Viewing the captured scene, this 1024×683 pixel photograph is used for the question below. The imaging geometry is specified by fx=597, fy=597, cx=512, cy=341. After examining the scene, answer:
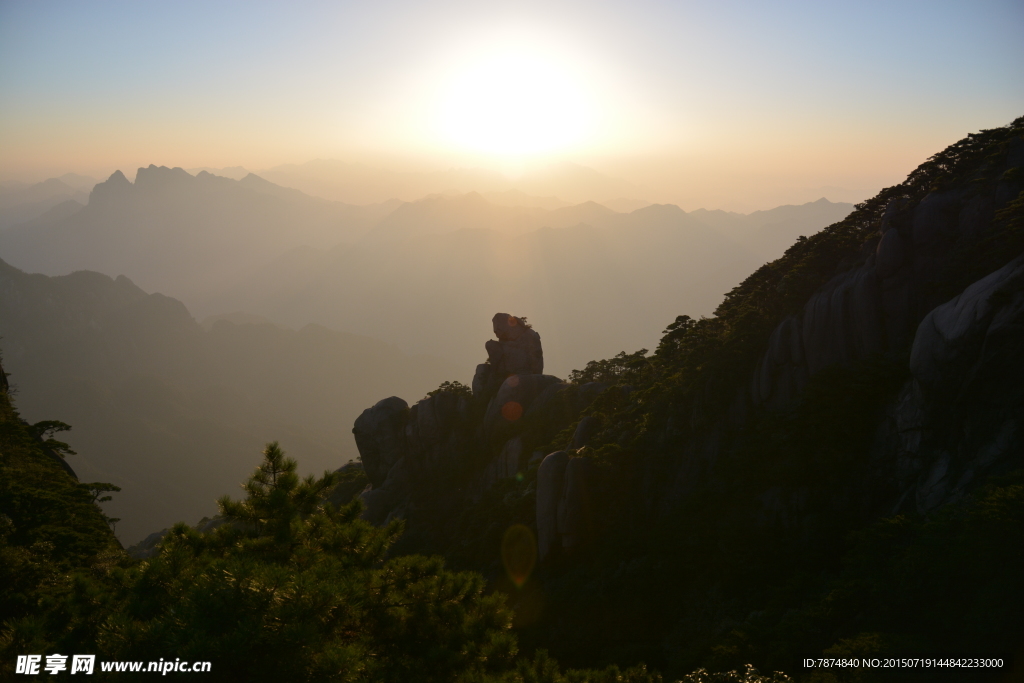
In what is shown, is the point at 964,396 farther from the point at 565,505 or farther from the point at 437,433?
the point at 437,433

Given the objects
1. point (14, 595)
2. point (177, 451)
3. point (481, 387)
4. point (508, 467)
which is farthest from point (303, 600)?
point (177, 451)

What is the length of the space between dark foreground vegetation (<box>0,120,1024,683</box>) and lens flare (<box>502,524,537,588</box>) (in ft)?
0.59

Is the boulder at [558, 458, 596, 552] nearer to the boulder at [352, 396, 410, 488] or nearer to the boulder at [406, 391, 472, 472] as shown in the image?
the boulder at [406, 391, 472, 472]

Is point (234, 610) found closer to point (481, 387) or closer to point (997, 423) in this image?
point (997, 423)

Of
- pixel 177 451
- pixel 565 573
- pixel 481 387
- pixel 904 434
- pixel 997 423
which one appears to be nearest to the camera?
pixel 997 423

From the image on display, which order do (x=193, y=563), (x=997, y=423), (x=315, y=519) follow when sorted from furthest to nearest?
(x=997, y=423) → (x=315, y=519) → (x=193, y=563)

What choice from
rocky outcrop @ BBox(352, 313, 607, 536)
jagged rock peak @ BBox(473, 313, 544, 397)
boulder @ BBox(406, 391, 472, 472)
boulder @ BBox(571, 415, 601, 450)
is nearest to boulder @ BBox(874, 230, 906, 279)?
boulder @ BBox(571, 415, 601, 450)

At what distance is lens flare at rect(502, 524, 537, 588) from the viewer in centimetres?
3503

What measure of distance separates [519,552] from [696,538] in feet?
39.3

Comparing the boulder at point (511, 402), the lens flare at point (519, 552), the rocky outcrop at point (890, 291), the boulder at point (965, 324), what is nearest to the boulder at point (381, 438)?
the boulder at point (511, 402)

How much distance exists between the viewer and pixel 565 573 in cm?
3247

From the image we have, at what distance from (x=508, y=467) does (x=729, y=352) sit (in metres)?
21.6

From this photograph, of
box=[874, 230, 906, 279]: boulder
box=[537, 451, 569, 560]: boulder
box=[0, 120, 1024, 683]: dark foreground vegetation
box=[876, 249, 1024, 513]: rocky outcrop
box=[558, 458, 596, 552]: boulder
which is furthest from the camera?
box=[537, 451, 569, 560]: boulder

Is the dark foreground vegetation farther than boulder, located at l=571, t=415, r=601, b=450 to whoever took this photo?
No
